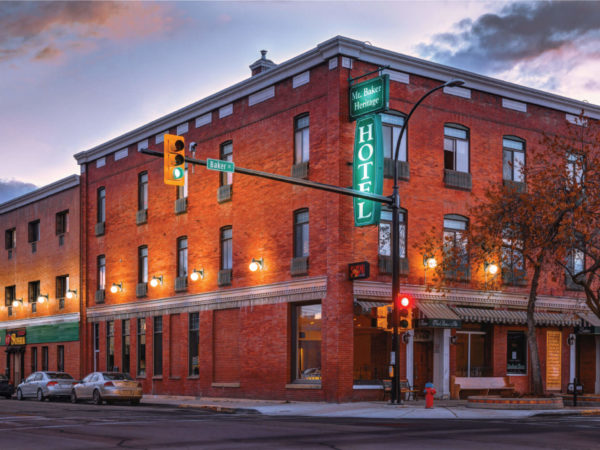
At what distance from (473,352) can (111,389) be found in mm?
14197

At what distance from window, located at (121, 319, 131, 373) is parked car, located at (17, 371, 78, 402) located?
4539 millimetres

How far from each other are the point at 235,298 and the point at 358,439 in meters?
19.5

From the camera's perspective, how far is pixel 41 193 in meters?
52.5

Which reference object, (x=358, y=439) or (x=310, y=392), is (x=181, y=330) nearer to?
(x=310, y=392)

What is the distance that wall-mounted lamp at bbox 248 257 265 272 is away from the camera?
33531mm

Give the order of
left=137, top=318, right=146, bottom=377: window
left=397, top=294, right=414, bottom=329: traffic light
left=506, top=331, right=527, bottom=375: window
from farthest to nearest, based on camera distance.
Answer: left=137, top=318, right=146, bottom=377: window < left=506, top=331, right=527, bottom=375: window < left=397, top=294, right=414, bottom=329: traffic light

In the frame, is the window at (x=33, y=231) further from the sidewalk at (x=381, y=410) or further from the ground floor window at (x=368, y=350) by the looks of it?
the ground floor window at (x=368, y=350)

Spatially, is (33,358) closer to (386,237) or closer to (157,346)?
(157,346)

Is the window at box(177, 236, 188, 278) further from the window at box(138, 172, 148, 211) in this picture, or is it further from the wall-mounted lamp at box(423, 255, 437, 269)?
the wall-mounted lamp at box(423, 255, 437, 269)

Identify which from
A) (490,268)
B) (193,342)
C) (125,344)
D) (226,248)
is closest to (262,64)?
(226,248)

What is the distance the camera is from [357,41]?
30672 millimetres

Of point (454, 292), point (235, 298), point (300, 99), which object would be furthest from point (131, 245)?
point (454, 292)

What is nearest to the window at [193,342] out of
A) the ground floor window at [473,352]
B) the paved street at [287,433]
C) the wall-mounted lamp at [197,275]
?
the wall-mounted lamp at [197,275]

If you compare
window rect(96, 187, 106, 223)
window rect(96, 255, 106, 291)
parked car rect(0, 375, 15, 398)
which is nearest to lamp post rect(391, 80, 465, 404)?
window rect(96, 255, 106, 291)
